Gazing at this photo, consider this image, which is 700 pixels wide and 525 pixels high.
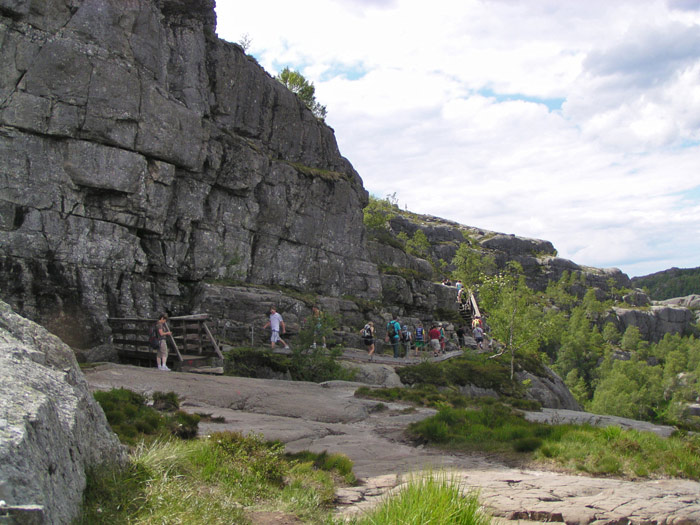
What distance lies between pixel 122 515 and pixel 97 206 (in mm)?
27992

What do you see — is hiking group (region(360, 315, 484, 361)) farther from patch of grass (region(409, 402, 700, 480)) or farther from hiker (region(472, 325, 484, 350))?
patch of grass (region(409, 402, 700, 480))

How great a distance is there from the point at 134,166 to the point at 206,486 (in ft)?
91.2

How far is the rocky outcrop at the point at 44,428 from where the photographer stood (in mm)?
3972

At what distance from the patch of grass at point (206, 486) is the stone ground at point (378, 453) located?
50 cm

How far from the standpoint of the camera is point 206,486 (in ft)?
22.0

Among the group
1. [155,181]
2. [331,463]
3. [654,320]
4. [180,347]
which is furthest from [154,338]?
[654,320]

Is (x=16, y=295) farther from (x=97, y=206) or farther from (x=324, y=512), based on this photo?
(x=324, y=512)

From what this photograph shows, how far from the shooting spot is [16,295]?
85.5 feet

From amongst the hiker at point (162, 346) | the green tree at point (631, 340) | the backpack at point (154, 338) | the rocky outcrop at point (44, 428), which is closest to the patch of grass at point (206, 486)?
the rocky outcrop at point (44, 428)

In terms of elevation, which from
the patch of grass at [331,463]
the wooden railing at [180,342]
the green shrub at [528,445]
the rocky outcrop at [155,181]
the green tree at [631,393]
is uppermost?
the rocky outcrop at [155,181]

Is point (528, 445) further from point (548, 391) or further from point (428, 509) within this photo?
point (548, 391)

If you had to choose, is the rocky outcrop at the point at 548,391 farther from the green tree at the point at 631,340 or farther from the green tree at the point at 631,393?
the green tree at the point at 631,340

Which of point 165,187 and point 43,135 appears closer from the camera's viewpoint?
point 43,135

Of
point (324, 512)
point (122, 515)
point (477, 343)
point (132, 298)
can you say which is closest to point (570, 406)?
point (477, 343)
